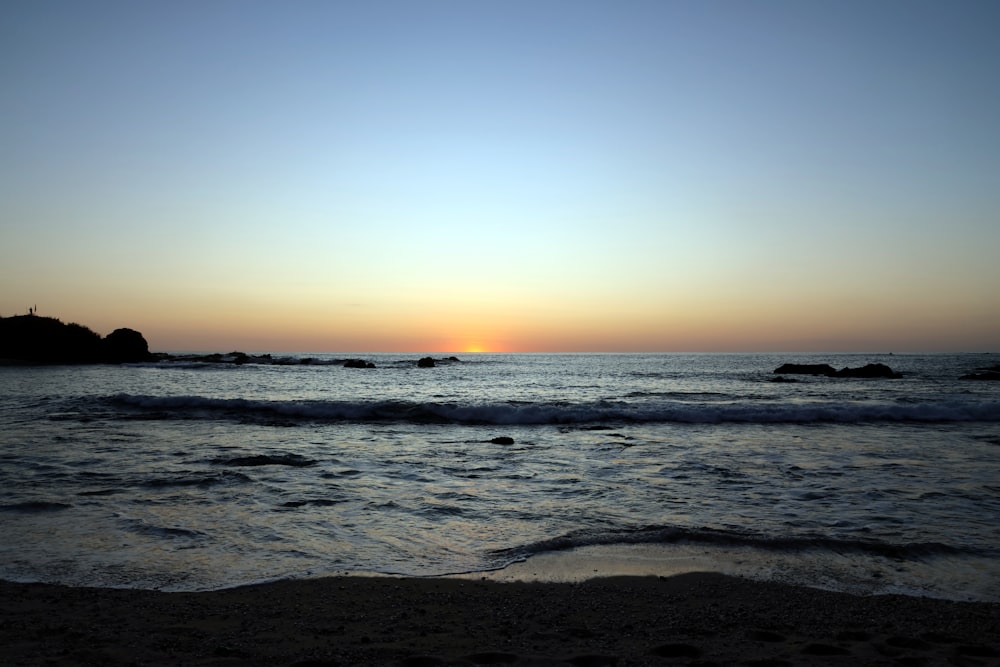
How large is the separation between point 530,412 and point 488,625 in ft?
63.1

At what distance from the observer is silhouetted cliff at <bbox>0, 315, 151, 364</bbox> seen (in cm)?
6475

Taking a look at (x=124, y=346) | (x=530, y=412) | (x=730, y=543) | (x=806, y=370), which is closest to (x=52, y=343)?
(x=124, y=346)

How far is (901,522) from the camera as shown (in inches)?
339

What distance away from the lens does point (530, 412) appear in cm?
2434

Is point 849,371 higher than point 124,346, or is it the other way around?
point 124,346

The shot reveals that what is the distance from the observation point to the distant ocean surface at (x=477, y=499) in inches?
270

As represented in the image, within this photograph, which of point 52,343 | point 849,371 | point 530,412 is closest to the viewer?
point 530,412

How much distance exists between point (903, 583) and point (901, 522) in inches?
109

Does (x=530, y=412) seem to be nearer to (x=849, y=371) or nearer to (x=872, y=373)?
(x=872, y=373)

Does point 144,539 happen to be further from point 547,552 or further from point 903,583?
point 903,583

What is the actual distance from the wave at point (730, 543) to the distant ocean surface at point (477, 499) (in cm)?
4

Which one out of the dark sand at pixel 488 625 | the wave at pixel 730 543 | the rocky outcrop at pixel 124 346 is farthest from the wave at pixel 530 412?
the rocky outcrop at pixel 124 346

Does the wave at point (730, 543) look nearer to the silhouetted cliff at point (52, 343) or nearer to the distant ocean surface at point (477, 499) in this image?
the distant ocean surface at point (477, 499)

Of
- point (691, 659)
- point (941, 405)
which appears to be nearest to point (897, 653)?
point (691, 659)
